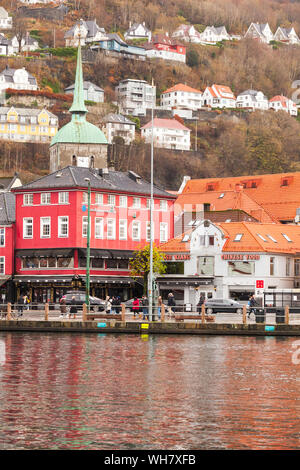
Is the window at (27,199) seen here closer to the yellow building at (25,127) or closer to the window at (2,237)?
the window at (2,237)

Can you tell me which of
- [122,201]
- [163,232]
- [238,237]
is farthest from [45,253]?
[238,237]

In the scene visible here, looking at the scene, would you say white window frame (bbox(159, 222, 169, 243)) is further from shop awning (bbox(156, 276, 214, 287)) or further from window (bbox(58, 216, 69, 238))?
shop awning (bbox(156, 276, 214, 287))

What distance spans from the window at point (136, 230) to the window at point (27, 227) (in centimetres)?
941

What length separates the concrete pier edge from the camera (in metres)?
53.8

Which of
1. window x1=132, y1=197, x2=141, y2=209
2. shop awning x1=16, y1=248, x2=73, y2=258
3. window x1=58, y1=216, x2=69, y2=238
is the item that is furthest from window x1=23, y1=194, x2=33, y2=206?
window x1=132, y1=197, x2=141, y2=209

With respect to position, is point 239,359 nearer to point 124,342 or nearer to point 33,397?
point 124,342

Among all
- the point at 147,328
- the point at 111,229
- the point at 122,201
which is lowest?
the point at 147,328

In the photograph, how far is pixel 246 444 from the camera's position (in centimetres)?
2252

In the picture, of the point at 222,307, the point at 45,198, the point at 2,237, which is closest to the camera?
the point at 222,307

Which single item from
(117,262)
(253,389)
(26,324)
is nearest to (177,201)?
(117,262)

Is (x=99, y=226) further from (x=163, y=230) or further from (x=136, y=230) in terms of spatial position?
(x=163, y=230)

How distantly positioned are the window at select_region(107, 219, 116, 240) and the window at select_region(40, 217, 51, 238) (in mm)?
5357

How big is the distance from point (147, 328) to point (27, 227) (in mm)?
37587

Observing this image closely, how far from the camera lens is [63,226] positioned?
88938 millimetres
